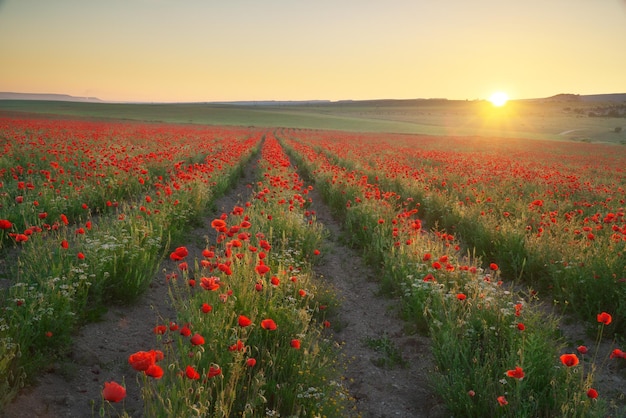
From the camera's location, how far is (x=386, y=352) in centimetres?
490

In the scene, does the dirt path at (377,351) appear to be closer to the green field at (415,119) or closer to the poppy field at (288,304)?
the poppy field at (288,304)

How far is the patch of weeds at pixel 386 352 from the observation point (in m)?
4.68

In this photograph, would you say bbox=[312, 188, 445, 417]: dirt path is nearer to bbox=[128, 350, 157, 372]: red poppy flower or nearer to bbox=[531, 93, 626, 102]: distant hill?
bbox=[128, 350, 157, 372]: red poppy flower

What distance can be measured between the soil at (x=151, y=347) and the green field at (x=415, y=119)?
216 feet

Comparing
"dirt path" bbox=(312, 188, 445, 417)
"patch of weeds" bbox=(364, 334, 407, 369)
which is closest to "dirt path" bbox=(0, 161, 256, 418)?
"dirt path" bbox=(312, 188, 445, 417)

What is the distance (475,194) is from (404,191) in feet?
6.41

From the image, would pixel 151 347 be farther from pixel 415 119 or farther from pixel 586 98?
pixel 586 98

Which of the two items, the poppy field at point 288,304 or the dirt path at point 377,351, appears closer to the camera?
the poppy field at point 288,304

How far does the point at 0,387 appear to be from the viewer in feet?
10.3

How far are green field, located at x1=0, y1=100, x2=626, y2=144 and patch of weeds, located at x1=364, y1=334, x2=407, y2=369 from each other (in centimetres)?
6626

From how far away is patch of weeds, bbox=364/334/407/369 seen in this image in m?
4.68

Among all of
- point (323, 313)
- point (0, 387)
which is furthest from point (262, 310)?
point (0, 387)

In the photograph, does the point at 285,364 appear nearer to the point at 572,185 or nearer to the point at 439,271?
the point at 439,271

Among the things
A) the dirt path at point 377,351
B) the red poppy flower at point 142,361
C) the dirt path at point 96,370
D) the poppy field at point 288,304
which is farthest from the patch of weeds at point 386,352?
the red poppy flower at point 142,361
